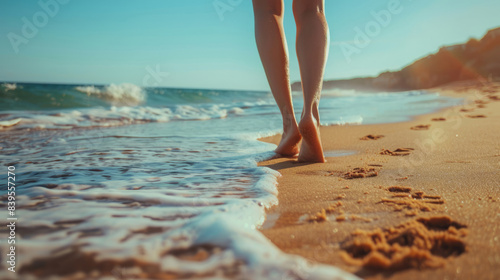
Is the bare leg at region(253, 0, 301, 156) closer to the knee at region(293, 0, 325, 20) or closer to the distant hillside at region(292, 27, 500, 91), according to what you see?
the knee at region(293, 0, 325, 20)

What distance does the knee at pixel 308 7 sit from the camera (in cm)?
194

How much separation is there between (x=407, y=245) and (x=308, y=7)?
1.58 meters

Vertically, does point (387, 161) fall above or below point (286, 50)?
below

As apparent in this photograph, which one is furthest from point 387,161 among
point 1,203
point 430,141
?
point 1,203

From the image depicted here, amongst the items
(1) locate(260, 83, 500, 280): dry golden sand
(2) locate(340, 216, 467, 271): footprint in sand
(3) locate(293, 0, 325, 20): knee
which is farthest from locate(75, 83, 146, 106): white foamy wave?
(2) locate(340, 216, 467, 271): footprint in sand

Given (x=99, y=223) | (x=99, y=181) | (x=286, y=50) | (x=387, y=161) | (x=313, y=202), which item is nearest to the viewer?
(x=99, y=223)

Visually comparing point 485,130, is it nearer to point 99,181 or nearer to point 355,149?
point 355,149

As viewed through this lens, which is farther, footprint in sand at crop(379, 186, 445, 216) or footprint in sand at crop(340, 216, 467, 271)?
footprint in sand at crop(379, 186, 445, 216)

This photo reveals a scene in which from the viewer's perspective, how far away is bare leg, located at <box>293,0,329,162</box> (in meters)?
1.85

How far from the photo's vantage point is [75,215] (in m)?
1.07

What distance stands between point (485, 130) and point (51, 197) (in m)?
3.41

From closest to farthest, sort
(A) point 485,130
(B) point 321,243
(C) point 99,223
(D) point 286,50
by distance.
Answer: (B) point 321,243, (C) point 99,223, (D) point 286,50, (A) point 485,130

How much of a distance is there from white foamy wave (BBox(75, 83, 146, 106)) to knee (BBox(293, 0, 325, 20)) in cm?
1167

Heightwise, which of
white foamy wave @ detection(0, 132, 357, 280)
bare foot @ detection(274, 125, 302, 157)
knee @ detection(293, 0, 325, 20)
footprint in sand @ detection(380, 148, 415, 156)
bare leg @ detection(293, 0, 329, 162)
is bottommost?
white foamy wave @ detection(0, 132, 357, 280)
